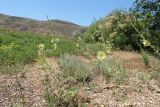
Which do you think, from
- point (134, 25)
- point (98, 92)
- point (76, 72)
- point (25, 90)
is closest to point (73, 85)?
point (98, 92)

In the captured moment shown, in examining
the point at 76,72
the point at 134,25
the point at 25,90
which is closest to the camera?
the point at 25,90

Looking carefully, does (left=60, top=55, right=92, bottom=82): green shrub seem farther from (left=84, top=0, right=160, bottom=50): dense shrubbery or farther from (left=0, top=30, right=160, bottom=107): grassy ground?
(left=84, top=0, right=160, bottom=50): dense shrubbery

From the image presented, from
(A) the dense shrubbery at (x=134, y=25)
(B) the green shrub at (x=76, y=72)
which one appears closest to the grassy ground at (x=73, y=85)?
(B) the green shrub at (x=76, y=72)

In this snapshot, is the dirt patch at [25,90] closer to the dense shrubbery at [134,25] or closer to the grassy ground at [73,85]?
the grassy ground at [73,85]

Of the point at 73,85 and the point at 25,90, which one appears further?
the point at 73,85

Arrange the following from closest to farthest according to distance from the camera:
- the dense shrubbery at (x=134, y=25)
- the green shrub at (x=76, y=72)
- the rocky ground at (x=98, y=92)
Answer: the rocky ground at (x=98, y=92)
the green shrub at (x=76, y=72)
the dense shrubbery at (x=134, y=25)

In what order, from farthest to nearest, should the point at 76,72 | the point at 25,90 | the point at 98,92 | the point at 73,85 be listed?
1. the point at 76,72
2. the point at 73,85
3. the point at 98,92
4. the point at 25,90

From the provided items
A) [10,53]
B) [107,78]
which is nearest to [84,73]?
[107,78]

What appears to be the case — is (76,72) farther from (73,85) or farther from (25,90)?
(25,90)

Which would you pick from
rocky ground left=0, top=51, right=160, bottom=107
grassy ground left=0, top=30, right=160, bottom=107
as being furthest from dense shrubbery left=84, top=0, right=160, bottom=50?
rocky ground left=0, top=51, right=160, bottom=107

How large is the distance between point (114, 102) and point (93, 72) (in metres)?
2.63

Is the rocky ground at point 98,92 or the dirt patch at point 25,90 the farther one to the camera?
the rocky ground at point 98,92

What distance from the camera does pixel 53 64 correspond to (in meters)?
12.0

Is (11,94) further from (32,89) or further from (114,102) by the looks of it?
(114,102)
